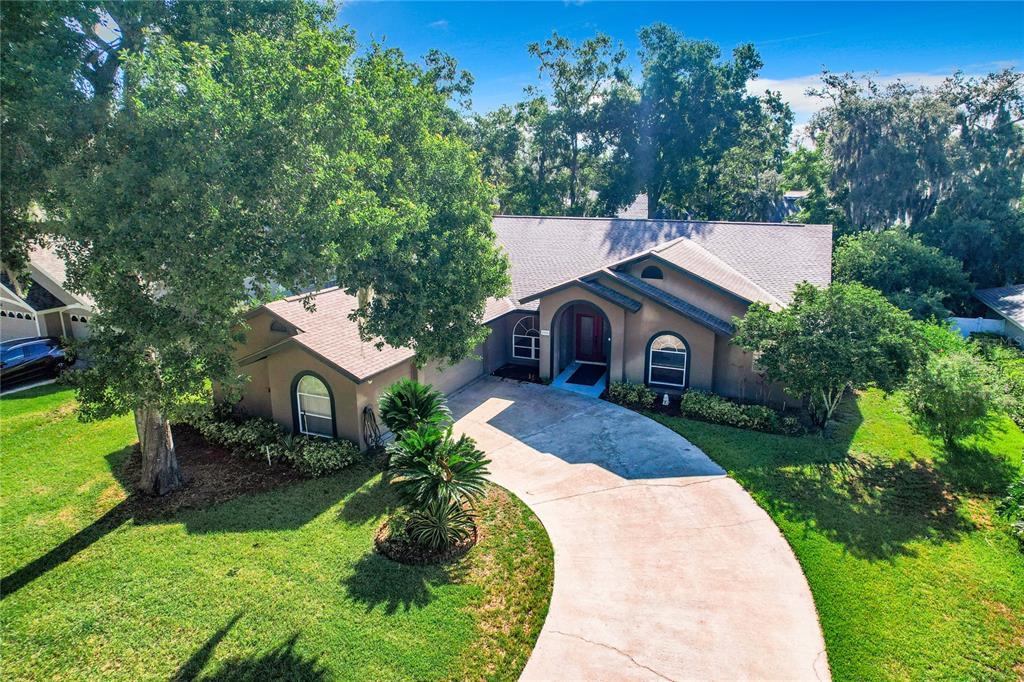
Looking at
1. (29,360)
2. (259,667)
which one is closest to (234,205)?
(259,667)

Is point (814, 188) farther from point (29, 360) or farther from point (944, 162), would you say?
point (29, 360)

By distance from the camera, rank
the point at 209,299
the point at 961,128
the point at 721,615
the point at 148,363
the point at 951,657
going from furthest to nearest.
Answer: the point at 961,128, the point at 148,363, the point at 209,299, the point at 721,615, the point at 951,657

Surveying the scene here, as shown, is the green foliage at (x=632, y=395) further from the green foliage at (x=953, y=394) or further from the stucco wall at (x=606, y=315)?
the green foliage at (x=953, y=394)

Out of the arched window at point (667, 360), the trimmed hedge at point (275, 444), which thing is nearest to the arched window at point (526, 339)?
the arched window at point (667, 360)

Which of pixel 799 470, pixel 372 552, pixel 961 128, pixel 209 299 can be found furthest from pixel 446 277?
pixel 961 128

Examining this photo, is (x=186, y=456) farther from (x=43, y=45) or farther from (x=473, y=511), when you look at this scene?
(x=43, y=45)

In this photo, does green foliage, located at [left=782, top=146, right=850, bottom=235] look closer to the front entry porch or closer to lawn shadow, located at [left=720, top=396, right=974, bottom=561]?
the front entry porch

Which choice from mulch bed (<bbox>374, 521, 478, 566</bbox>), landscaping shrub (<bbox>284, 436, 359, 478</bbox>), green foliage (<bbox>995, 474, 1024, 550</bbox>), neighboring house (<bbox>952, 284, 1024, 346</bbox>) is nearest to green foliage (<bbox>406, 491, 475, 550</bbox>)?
mulch bed (<bbox>374, 521, 478, 566</bbox>)
